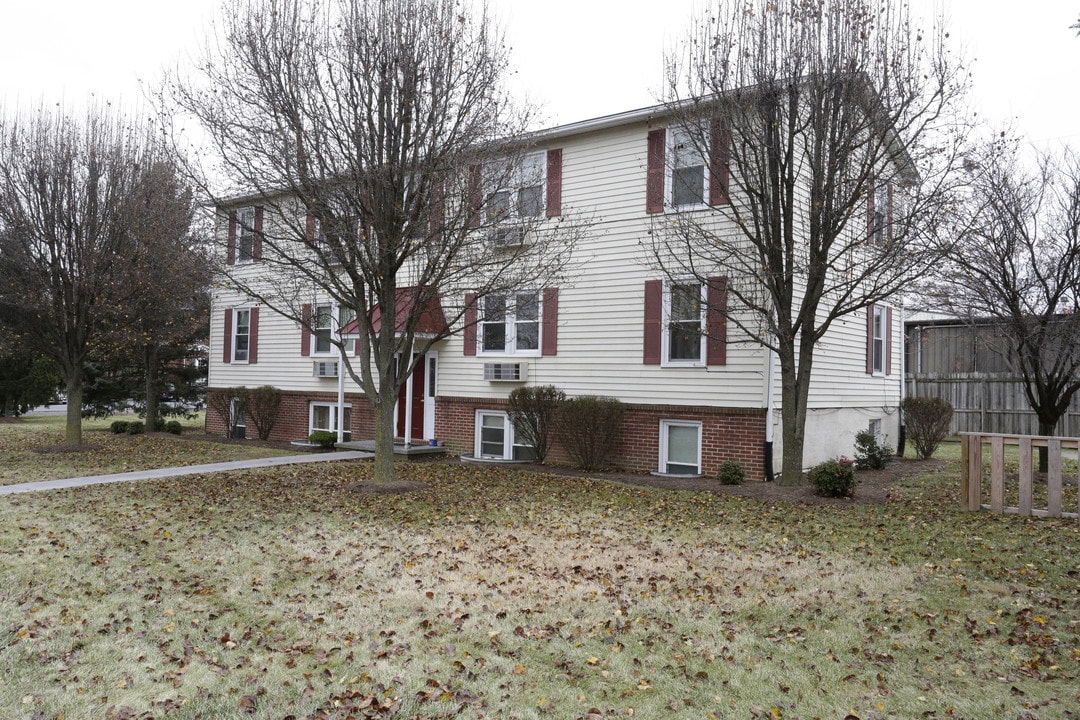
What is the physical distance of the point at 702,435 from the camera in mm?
13273

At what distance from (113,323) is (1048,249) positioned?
60.6ft

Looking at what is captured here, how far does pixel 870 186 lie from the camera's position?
11.0 meters

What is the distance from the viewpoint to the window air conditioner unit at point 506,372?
49.4ft

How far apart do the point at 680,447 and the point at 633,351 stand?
1.89 metres

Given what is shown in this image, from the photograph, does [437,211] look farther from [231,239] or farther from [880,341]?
[880,341]

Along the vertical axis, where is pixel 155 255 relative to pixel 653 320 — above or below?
above

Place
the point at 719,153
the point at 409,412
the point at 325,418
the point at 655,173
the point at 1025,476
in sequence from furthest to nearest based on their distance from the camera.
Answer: the point at 325,418
the point at 409,412
the point at 655,173
the point at 719,153
the point at 1025,476

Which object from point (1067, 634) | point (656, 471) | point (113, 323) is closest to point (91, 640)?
point (1067, 634)

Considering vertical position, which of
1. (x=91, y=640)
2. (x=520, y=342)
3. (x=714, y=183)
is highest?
(x=714, y=183)

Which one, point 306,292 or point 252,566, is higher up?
point 306,292

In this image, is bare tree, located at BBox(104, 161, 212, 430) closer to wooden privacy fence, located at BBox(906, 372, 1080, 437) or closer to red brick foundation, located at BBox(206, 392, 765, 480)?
red brick foundation, located at BBox(206, 392, 765, 480)

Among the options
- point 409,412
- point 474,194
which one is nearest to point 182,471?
point 409,412

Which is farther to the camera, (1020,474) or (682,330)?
(682,330)

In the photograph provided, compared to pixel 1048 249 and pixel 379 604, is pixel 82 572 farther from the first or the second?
pixel 1048 249
